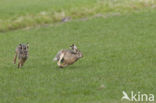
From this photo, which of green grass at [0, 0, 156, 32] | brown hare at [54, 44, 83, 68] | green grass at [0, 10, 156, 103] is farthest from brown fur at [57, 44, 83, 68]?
green grass at [0, 0, 156, 32]

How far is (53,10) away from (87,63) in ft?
91.8

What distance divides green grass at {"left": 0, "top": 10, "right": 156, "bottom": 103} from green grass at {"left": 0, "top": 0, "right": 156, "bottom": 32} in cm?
554

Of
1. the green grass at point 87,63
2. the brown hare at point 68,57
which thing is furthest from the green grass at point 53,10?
the brown hare at point 68,57

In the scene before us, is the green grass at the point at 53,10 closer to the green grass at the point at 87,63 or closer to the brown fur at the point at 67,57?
the green grass at the point at 87,63

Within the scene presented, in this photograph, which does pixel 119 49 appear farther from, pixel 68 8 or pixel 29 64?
pixel 68 8

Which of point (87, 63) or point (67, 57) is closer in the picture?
point (67, 57)

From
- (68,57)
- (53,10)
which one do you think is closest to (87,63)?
(68,57)

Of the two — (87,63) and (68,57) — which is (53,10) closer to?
(87,63)

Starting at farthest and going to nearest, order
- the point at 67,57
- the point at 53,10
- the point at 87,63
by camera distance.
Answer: the point at 53,10 < the point at 87,63 < the point at 67,57

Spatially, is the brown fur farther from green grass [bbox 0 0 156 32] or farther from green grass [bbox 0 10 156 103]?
green grass [bbox 0 0 156 32]

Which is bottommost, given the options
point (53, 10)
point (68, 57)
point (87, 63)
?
point (87, 63)

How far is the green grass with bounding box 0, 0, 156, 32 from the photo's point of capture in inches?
1810

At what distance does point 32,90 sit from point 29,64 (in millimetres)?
6987

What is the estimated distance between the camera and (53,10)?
51469mm
